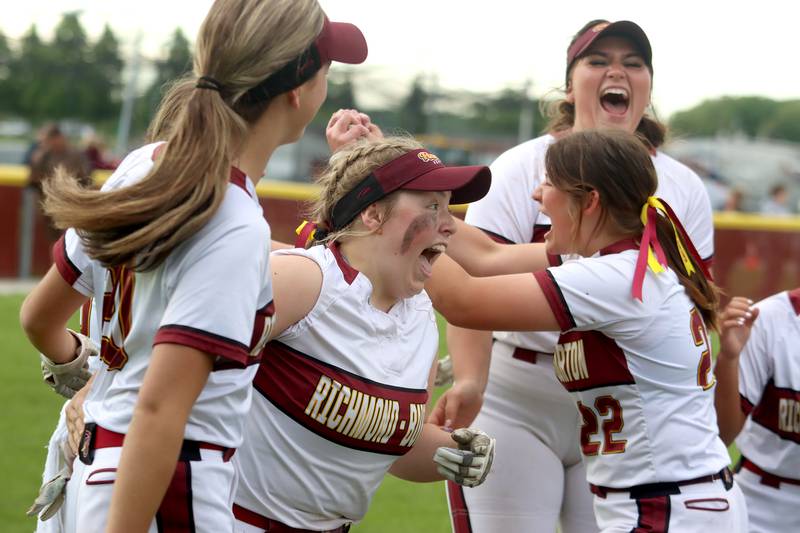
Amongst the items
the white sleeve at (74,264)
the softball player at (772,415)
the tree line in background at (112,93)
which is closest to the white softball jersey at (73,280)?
the white sleeve at (74,264)

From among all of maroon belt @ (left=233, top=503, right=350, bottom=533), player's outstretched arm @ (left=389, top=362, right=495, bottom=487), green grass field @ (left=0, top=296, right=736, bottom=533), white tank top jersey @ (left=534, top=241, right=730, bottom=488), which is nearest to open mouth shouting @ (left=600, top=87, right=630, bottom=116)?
white tank top jersey @ (left=534, top=241, right=730, bottom=488)

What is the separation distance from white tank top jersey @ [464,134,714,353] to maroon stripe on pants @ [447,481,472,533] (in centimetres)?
53

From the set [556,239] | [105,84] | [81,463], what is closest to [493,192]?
[556,239]

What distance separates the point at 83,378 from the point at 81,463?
2.05 feet

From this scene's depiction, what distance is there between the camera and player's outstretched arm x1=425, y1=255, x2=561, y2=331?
292cm

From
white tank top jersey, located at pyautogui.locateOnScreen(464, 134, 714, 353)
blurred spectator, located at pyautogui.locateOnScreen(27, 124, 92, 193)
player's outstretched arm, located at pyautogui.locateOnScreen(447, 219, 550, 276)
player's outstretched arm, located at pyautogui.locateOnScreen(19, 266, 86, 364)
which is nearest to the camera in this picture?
player's outstretched arm, located at pyautogui.locateOnScreen(19, 266, 86, 364)

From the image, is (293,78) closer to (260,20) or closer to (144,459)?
(260,20)

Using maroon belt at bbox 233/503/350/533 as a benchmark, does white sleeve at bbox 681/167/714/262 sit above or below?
above

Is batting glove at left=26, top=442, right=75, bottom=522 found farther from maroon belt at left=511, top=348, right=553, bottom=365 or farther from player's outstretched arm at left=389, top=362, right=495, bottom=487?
maroon belt at left=511, top=348, right=553, bottom=365

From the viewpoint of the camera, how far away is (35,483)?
18.7ft

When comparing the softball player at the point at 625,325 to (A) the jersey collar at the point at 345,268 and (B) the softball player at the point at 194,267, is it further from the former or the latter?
(B) the softball player at the point at 194,267

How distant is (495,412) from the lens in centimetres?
361

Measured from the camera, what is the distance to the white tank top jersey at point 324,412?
2.60 metres

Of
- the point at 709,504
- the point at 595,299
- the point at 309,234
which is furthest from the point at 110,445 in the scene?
the point at 709,504
